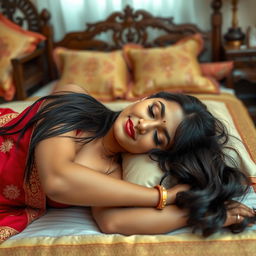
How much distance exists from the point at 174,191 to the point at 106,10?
2183 mm

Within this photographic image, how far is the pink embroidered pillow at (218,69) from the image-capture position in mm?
2559

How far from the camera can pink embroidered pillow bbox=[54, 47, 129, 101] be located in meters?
2.46

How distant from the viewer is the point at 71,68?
2566 mm

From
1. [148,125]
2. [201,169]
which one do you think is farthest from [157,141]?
[201,169]

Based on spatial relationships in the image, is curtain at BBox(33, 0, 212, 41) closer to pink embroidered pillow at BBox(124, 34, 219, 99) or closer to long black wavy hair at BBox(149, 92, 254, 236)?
pink embroidered pillow at BBox(124, 34, 219, 99)

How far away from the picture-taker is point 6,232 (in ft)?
3.85

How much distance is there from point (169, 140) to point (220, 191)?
0.24 metres

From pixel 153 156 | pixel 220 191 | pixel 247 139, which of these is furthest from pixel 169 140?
pixel 247 139

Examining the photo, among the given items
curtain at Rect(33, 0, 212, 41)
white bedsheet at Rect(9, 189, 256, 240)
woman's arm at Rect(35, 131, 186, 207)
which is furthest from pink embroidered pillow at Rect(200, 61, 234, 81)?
woman's arm at Rect(35, 131, 186, 207)

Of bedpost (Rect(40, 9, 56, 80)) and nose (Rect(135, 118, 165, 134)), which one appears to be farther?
bedpost (Rect(40, 9, 56, 80))

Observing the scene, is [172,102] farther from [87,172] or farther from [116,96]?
[116,96]

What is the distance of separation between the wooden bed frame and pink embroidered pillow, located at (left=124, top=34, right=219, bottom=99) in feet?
1.02

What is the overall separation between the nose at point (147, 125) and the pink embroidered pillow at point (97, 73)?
129cm

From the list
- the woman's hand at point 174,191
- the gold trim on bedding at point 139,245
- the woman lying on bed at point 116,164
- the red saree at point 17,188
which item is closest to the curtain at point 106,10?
the woman lying on bed at point 116,164
